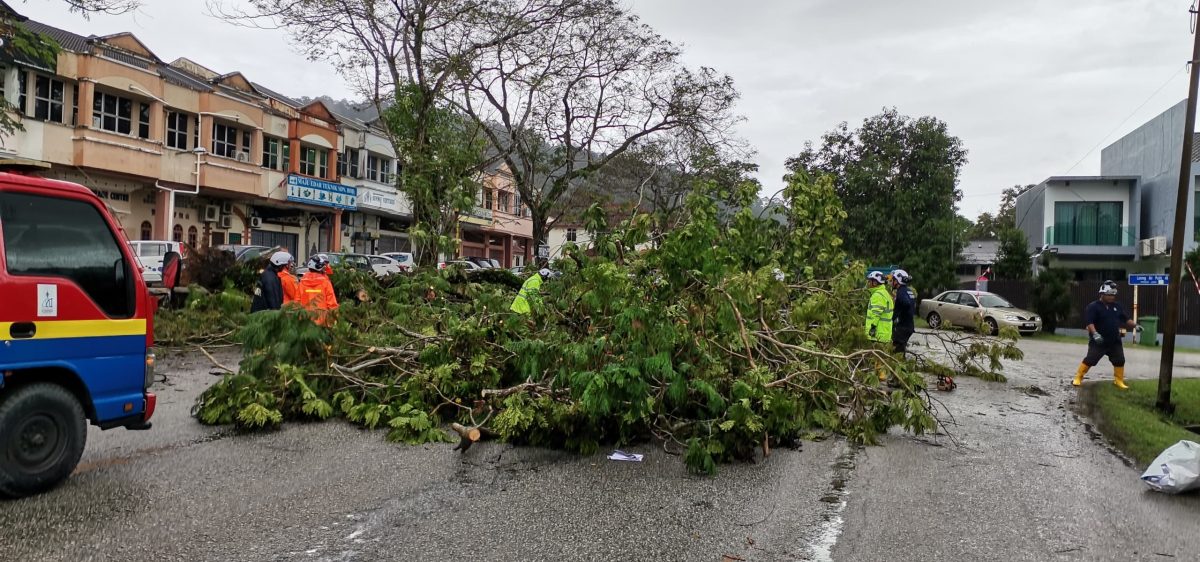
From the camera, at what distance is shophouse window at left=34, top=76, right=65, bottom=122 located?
76.0 ft

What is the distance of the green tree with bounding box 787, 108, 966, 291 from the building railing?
398cm

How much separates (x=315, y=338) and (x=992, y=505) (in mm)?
5903

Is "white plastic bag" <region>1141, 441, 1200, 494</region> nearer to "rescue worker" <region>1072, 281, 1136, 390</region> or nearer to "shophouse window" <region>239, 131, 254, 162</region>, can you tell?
"rescue worker" <region>1072, 281, 1136, 390</region>

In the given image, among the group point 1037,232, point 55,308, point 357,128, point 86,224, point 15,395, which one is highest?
point 357,128

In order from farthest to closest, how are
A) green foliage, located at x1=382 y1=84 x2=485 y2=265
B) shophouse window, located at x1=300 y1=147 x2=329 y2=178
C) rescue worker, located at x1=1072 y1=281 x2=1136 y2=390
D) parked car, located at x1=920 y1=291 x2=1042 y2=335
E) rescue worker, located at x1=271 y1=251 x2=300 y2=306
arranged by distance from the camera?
1. shophouse window, located at x1=300 y1=147 x2=329 y2=178
2. parked car, located at x1=920 y1=291 x2=1042 y2=335
3. green foliage, located at x1=382 y1=84 x2=485 y2=265
4. rescue worker, located at x1=1072 y1=281 x2=1136 y2=390
5. rescue worker, located at x1=271 y1=251 x2=300 y2=306

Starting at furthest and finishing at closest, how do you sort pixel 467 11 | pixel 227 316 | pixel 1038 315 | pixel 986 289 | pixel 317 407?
pixel 986 289
pixel 1038 315
pixel 467 11
pixel 227 316
pixel 317 407

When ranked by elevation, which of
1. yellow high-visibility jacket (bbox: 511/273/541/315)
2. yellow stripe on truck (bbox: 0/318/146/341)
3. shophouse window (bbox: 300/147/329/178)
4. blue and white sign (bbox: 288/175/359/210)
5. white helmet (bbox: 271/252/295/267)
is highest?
shophouse window (bbox: 300/147/329/178)

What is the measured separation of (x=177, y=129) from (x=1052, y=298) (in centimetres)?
3084

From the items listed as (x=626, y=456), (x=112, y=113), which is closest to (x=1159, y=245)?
(x=626, y=456)

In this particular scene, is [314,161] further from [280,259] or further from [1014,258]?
[1014,258]

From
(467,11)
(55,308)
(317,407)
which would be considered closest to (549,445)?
(317,407)

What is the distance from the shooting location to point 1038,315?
24.9 m

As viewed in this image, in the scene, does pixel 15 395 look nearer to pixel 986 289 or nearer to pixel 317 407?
pixel 317 407

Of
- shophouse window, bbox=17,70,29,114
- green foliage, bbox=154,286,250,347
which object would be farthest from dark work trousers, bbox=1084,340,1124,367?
shophouse window, bbox=17,70,29,114
